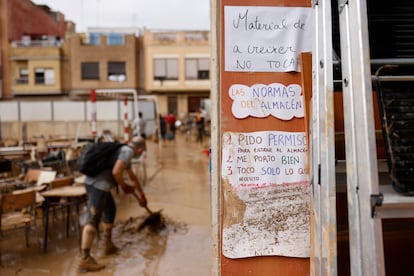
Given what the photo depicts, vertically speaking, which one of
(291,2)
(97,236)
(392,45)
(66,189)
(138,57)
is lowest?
(97,236)

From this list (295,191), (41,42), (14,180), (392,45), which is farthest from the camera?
(41,42)

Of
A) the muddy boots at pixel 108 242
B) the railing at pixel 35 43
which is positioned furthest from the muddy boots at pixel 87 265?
the railing at pixel 35 43

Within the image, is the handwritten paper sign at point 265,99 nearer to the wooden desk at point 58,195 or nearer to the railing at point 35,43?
the wooden desk at point 58,195

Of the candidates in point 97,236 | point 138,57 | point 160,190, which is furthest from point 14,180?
point 138,57

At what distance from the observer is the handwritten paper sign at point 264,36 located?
256 cm

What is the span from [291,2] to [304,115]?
2.15 ft

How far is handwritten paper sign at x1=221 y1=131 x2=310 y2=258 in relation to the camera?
2.50 meters

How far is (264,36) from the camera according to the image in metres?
2.58

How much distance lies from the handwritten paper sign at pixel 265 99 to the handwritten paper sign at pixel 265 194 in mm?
124

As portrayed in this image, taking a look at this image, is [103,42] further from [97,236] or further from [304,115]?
[304,115]

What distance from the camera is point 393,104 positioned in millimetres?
1897

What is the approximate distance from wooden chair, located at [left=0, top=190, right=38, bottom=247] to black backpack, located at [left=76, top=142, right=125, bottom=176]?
0.89m

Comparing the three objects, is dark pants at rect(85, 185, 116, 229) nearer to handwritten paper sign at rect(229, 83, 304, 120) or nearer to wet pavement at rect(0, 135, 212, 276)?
wet pavement at rect(0, 135, 212, 276)

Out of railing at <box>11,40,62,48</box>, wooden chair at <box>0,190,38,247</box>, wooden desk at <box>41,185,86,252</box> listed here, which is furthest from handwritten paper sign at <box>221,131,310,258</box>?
railing at <box>11,40,62,48</box>
